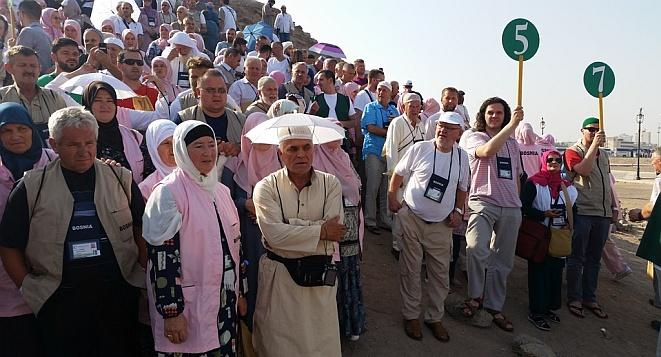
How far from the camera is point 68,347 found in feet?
8.80

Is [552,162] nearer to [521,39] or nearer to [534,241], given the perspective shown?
[534,241]

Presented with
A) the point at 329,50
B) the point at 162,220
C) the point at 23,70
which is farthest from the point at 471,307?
the point at 329,50

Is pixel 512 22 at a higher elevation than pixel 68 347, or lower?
higher

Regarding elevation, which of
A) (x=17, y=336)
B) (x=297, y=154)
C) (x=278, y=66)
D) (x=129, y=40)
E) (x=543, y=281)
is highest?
(x=129, y=40)

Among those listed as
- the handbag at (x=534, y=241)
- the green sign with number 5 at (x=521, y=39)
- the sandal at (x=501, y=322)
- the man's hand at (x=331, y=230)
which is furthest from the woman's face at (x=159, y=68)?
the sandal at (x=501, y=322)

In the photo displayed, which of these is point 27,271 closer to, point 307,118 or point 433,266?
point 307,118

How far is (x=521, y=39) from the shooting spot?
525 cm

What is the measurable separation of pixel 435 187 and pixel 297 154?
6.25 feet

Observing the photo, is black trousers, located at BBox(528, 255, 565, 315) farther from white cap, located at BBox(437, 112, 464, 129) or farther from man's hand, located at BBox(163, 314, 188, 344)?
man's hand, located at BBox(163, 314, 188, 344)

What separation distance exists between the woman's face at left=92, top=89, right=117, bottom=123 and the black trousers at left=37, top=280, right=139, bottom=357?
1428 mm

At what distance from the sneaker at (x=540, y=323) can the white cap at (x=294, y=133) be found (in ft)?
13.8

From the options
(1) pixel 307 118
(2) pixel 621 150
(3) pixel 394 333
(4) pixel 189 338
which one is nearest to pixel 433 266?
(3) pixel 394 333

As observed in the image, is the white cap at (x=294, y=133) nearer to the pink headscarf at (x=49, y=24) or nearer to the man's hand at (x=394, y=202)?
the man's hand at (x=394, y=202)

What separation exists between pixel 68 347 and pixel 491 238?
4.37 metres
